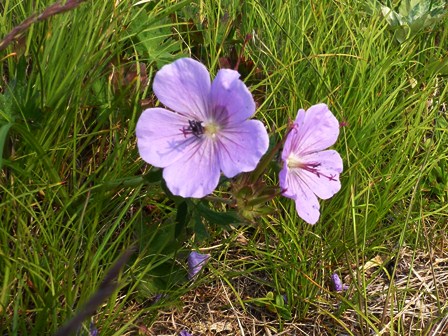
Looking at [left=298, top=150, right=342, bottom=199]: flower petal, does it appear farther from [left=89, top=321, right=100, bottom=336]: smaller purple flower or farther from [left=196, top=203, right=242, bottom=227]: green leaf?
[left=89, top=321, right=100, bottom=336]: smaller purple flower

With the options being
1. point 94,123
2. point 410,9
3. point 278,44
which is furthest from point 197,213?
point 410,9

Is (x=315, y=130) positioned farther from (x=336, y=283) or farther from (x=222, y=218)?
(x=336, y=283)

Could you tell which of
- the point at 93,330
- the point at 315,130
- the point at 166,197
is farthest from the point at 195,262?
the point at 315,130

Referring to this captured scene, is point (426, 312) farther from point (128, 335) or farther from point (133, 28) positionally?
point (133, 28)

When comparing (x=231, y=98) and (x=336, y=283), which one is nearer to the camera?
(x=231, y=98)

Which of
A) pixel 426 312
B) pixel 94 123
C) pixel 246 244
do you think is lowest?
pixel 426 312

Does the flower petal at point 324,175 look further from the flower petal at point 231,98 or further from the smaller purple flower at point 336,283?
the smaller purple flower at point 336,283
